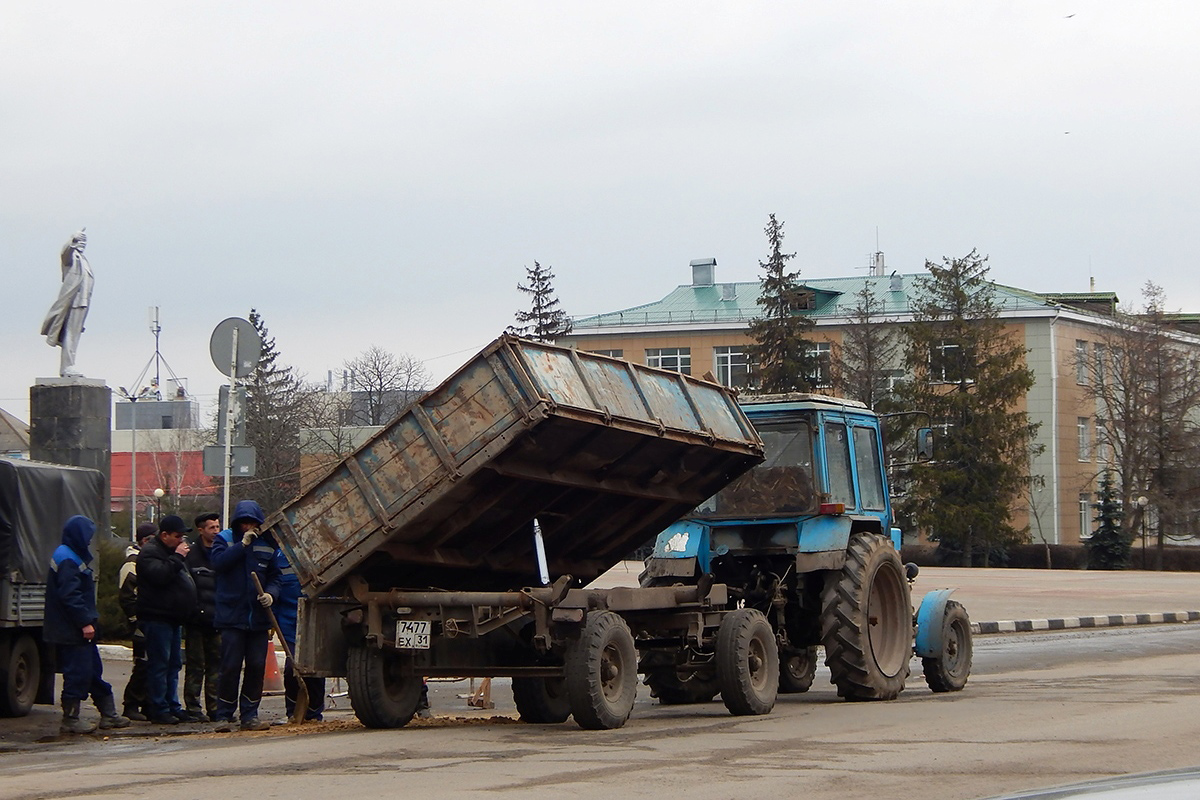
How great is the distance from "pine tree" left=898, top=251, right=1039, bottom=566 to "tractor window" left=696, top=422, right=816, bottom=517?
5169 centimetres

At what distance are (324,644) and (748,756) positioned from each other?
11.8ft

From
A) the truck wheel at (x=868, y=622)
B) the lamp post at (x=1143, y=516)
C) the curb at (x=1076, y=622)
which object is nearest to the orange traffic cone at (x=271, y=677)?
the truck wheel at (x=868, y=622)

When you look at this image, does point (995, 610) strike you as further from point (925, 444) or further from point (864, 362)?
point (864, 362)

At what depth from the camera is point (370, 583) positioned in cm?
1173

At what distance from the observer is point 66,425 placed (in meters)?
19.8

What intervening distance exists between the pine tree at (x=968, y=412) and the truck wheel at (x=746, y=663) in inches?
2090

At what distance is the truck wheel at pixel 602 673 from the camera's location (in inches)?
423

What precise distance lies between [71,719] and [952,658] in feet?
27.0

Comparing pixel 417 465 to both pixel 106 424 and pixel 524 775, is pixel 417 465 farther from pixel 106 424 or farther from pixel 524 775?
pixel 106 424

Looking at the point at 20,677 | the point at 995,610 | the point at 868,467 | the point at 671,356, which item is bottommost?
the point at 995,610

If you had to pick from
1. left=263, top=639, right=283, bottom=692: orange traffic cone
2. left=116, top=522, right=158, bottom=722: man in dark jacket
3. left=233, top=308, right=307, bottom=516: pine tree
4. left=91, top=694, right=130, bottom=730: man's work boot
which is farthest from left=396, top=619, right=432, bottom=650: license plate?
left=233, top=308, right=307, bottom=516: pine tree

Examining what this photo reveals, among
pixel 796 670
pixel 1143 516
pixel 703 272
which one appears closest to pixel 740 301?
pixel 703 272

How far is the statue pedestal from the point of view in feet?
64.7

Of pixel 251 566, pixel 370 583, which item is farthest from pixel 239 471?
pixel 370 583
